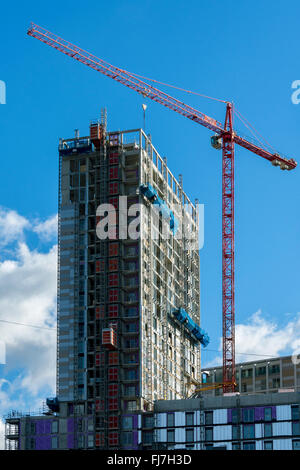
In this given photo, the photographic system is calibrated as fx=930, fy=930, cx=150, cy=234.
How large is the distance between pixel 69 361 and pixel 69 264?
20458mm

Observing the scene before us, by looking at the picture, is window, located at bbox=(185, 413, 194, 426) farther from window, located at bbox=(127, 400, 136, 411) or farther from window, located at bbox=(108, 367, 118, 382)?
window, located at bbox=(108, 367, 118, 382)

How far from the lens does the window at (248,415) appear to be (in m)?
174

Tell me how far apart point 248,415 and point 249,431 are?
3044 millimetres

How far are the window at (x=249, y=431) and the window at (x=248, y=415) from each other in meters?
0.94

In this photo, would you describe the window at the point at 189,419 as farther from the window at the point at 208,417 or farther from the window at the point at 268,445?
the window at the point at 268,445

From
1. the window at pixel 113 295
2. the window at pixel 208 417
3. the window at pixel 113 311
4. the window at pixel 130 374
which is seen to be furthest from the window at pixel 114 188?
the window at pixel 208 417

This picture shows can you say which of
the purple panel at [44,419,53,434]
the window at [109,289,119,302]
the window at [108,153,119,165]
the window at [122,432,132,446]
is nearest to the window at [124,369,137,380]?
the window at [122,432,132,446]

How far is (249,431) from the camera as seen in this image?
173 metres

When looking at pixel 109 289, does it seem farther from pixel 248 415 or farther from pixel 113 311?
pixel 248 415

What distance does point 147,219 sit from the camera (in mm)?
198250

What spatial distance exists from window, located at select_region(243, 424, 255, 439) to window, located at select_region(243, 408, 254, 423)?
0.94 meters

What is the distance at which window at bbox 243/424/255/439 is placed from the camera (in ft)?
567

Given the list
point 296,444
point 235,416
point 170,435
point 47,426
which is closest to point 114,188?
point 47,426
